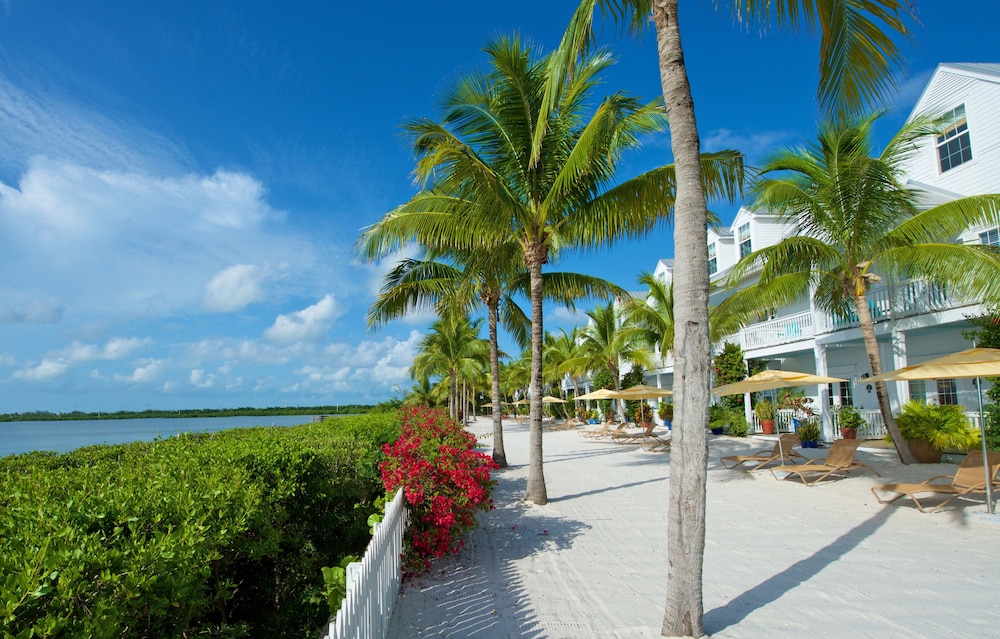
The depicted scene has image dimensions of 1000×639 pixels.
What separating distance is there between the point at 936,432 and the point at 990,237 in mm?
5880

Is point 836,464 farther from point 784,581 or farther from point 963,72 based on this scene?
point 963,72

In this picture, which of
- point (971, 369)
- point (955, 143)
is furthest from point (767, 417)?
point (971, 369)

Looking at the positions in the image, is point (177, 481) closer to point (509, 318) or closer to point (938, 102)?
point (509, 318)

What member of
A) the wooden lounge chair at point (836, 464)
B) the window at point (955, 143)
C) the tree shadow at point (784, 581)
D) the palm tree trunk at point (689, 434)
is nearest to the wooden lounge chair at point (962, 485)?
→ the tree shadow at point (784, 581)

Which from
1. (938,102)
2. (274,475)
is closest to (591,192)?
(274,475)

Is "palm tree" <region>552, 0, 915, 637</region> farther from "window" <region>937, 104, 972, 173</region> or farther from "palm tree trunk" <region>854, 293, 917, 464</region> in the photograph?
"window" <region>937, 104, 972, 173</region>

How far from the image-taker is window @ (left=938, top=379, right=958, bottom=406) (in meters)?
17.1

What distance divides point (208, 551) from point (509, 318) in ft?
50.6

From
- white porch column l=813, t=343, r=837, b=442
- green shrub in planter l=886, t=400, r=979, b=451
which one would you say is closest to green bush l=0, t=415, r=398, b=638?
green shrub in planter l=886, t=400, r=979, b=451

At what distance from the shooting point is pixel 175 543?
249 cm

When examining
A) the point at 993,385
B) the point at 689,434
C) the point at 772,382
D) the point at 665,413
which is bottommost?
the point at 665,413

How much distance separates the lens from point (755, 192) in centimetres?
1313

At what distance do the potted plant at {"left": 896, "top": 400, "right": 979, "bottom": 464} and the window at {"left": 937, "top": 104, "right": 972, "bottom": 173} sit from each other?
782 cm

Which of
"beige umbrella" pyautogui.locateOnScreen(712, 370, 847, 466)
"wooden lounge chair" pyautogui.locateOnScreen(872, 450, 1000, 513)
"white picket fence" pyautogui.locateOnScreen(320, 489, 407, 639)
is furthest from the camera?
"beige umbrella" pyautogui.locateOnScreen(712, 370, 847, 466)
